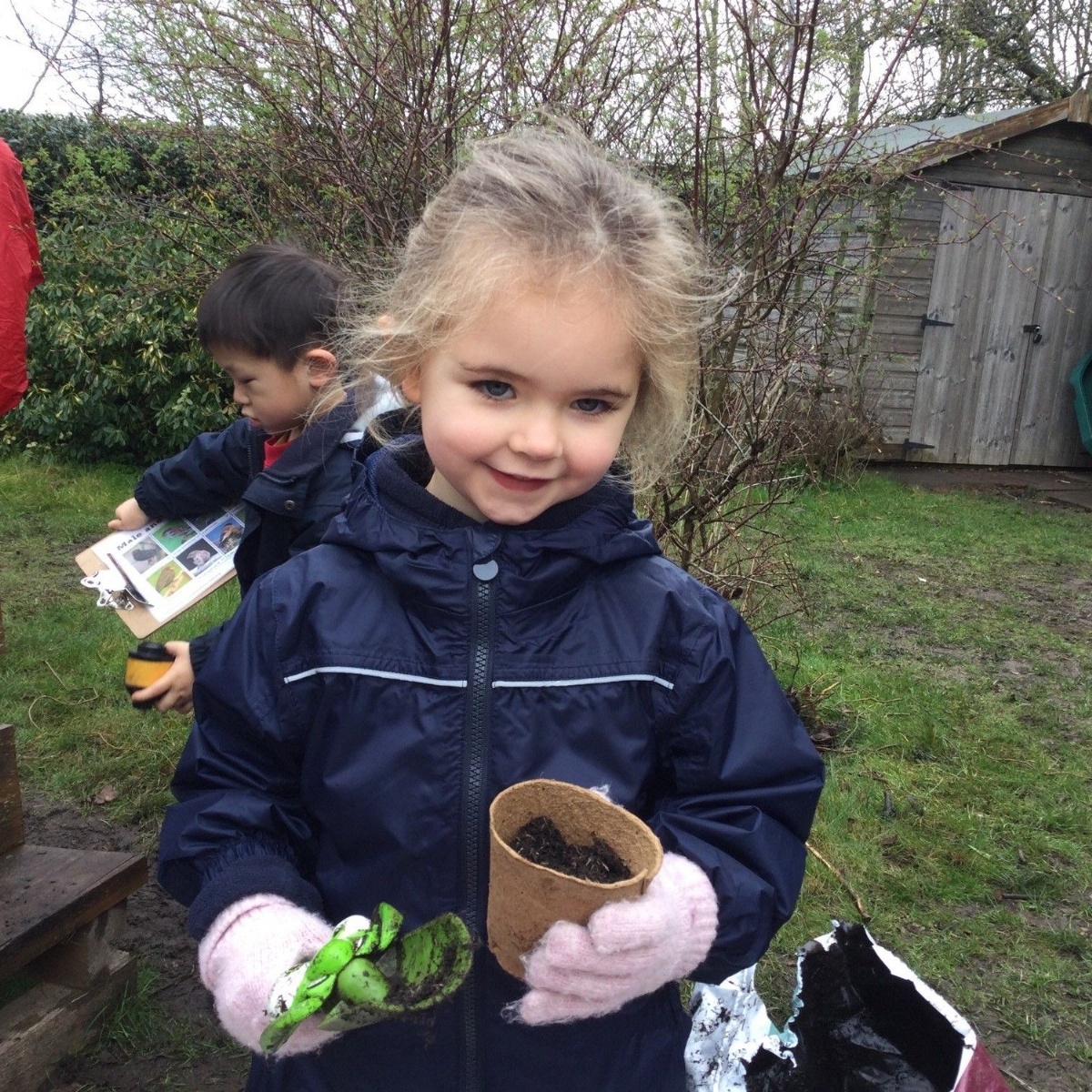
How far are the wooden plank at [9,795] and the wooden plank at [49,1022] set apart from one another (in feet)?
1.10

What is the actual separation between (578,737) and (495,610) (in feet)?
0.64

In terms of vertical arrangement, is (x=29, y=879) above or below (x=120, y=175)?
below

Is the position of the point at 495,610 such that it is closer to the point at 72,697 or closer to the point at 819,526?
the point at 72,697

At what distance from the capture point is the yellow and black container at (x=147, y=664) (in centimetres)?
187

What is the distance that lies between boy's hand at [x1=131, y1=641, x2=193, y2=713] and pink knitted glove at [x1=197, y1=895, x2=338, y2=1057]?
748mm

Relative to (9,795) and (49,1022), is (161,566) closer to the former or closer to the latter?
(9,795)

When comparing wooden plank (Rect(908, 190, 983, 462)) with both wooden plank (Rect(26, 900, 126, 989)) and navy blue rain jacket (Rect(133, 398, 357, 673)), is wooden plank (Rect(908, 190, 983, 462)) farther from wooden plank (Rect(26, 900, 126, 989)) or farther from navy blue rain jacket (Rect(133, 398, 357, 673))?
wooden plank (Rect(26, 900, 126, 989))

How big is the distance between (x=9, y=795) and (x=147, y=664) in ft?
2.06

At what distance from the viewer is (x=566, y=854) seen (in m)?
1.16

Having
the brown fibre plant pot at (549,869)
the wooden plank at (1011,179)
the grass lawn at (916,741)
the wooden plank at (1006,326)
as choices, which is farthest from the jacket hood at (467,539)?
the wooden plank at (1006,326)

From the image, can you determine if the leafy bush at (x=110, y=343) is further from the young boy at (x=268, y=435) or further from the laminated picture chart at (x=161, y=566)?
the laminated picture chart at (x=161, y=566)

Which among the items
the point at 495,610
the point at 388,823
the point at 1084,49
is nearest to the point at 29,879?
the point at 388,823

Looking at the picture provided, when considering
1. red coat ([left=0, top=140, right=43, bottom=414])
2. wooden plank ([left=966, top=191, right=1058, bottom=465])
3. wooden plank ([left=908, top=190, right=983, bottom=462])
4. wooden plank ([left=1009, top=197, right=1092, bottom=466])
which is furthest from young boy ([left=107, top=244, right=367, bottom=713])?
wooden plank ([left=1009, top=197, right=1092, bottom=466])

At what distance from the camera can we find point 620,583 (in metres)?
1.36
